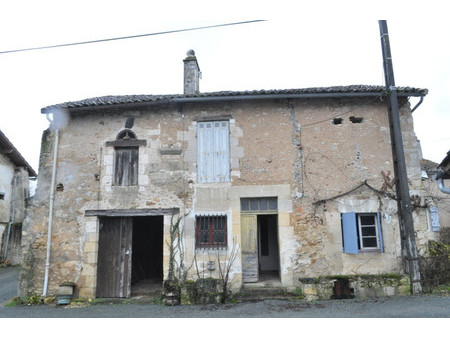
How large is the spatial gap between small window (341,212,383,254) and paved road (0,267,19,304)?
8663 millimetres

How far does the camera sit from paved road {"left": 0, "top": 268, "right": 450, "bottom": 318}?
589 cm

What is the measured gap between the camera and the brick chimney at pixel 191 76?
9.38m

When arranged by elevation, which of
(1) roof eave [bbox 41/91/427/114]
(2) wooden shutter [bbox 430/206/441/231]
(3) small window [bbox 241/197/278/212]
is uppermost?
(1) roof eave [bbox 41/91/427/114]

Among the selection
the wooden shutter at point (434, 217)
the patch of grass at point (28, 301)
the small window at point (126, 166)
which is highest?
the small window at point (126, 166)

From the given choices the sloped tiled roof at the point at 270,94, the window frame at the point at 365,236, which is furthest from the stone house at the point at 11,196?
the window frame at the point at 365,236

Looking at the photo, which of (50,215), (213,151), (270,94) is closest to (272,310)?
(213,151)

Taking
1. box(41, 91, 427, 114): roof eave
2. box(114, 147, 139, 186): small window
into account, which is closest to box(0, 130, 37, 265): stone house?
box(114, 147, 139, 186): small window

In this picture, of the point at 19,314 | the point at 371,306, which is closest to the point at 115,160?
the point at 19,314

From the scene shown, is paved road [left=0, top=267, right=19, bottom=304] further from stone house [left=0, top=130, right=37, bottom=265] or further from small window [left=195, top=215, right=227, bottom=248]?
small window [left=195, top=215, right=227, bottom=248]

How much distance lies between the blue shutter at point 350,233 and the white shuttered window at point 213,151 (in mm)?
3059

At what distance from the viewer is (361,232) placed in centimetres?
818

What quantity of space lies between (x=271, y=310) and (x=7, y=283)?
9124mm

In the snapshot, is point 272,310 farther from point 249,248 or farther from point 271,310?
point 249,248

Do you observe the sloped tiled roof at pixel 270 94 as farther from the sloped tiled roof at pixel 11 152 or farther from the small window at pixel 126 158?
the sloped tiled roof at pixel 11 152
